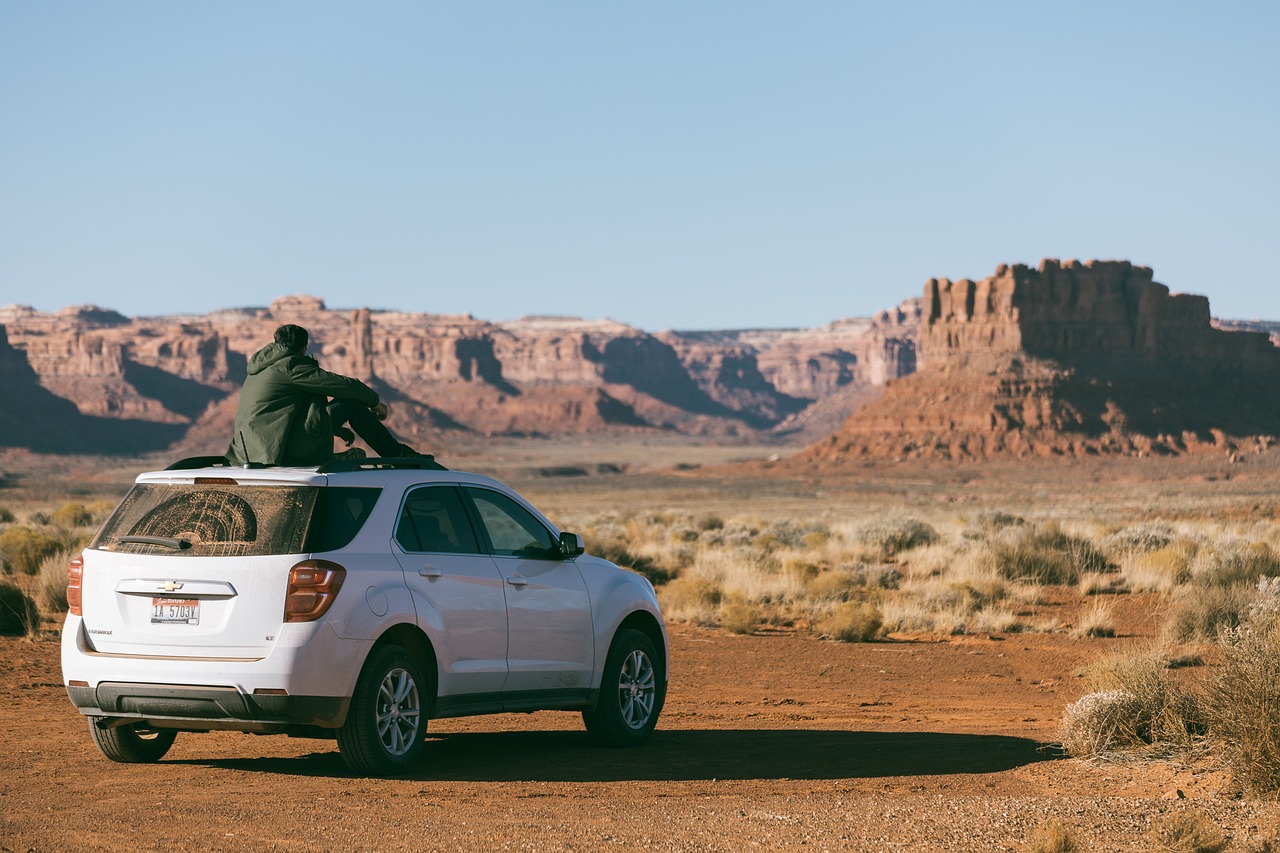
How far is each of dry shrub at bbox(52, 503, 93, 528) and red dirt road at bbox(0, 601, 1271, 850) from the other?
67.0 ft

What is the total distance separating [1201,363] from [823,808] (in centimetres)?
11720

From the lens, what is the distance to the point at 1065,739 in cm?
959

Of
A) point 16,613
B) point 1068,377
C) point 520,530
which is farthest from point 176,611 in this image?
point 1068,377

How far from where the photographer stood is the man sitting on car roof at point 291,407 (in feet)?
29.3

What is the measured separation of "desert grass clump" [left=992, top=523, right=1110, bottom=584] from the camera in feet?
76.7

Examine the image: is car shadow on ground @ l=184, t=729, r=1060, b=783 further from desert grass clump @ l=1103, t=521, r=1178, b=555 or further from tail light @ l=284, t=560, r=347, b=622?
desert grass clump @ l=1103, t=521, r=1178, b=555

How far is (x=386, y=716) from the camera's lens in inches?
333

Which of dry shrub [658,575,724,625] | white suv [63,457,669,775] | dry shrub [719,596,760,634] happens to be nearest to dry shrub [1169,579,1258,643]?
dry shrub [719,596,760,634]

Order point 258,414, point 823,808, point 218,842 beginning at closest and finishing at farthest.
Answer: point 218,842 → point 823,808 → point 258,414

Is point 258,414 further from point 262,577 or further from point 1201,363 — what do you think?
point 1201,363

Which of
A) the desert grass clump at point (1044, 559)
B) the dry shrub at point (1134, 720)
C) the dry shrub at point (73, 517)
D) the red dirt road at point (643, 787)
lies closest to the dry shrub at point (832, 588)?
the desert grass clump at point (1044, 559)

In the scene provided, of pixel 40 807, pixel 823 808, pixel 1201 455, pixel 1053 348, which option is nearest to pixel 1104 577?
pixel 823 808

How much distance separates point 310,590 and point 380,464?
961mm

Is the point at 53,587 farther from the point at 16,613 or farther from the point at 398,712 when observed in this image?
the point at 398,712
